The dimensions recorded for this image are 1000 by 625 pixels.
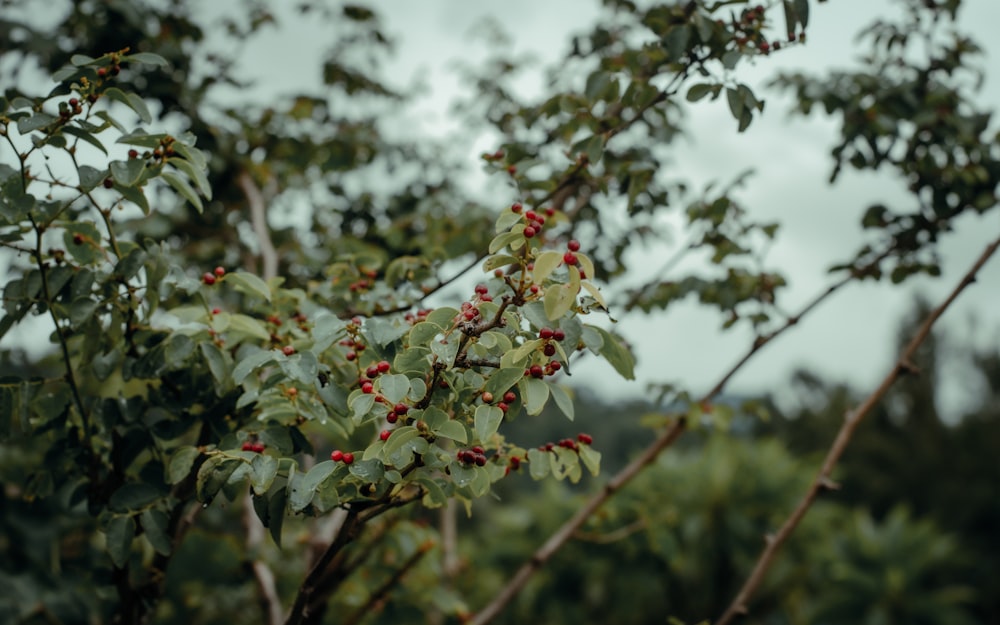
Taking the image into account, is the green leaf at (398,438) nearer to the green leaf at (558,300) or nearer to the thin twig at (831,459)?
the green leaf at (558,300)

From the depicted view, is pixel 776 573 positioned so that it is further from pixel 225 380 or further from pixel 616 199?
pixel 225 380

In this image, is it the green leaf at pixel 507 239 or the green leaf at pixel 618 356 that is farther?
the green leaf at pixel 618 356

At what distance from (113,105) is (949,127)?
190cm

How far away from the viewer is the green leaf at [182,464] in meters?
1.17

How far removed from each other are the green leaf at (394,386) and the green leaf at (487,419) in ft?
0.29

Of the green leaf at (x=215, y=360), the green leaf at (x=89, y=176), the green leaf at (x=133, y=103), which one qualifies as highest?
the green leaf at (x=133, y=103)

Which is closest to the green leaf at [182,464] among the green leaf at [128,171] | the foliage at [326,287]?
the foliage at [326,287]

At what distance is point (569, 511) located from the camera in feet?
31.0

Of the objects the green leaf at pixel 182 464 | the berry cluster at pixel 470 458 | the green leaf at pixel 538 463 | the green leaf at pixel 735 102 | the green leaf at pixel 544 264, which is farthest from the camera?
the green leaf at pixel 735 102

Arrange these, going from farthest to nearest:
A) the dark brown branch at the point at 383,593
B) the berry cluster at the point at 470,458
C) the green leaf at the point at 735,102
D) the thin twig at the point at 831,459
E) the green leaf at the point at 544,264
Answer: the dark brown branch at the point at 383,593 → the thin twig at the point at 831,459 → the green leaf at the point at 735,102 → the berry cluster at the point at 470,458 → the green leaf at the point at 544,264

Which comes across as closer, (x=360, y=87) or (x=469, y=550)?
(x=360, y=87)

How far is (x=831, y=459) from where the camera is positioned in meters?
1.75

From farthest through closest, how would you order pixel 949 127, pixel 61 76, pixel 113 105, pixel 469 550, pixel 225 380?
pixel 469 550, pixel 949 127, pixel 113 105, pixel 225 380, pixel 61 76

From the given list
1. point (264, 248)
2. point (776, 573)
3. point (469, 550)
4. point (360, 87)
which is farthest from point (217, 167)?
point (776, 573)
